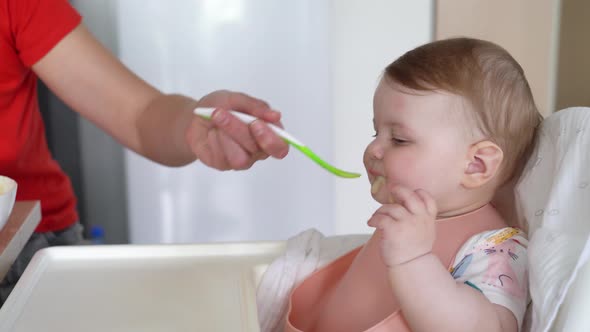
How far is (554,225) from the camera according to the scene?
0.68 m

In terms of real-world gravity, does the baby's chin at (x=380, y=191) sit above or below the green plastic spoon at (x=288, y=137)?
below

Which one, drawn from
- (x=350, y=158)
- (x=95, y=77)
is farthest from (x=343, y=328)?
(x=350, y=158)

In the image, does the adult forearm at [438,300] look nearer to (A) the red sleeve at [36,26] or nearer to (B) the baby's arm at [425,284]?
(B) the baby's arm at [425,284]

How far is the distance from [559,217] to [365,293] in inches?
9.0

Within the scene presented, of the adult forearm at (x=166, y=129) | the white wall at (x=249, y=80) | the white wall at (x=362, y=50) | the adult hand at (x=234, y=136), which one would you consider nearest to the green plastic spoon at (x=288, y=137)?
the adult hand at (x=234, y=136)

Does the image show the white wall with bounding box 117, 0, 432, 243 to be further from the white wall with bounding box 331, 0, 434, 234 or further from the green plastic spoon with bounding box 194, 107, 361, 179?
the green plastic spoon with bounding box 194, 107, 361, 179

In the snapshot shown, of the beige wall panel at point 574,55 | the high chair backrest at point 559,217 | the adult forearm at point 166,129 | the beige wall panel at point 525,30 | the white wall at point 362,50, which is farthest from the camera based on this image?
the white wall at point 362,50

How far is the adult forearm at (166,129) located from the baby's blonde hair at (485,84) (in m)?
0.38

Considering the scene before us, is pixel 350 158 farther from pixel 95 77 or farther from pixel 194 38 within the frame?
pixel 95 77

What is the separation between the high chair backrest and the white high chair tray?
290 mm

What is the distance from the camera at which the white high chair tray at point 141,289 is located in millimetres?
782

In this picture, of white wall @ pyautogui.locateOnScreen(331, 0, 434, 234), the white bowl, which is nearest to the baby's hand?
the white bowl

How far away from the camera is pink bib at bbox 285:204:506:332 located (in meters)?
0.78

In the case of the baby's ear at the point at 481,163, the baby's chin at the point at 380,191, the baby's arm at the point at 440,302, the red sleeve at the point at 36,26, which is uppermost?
the red sleeve at the point at 36,26
